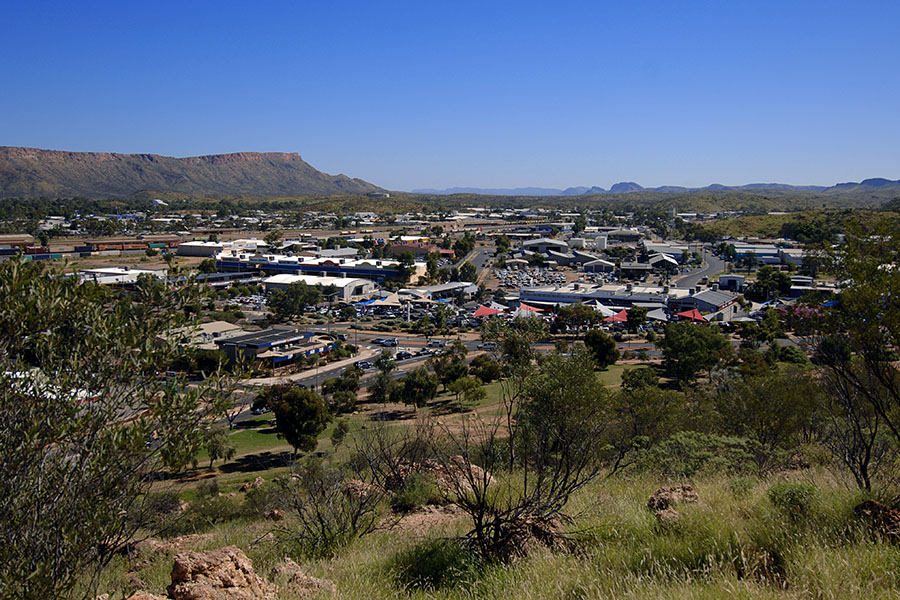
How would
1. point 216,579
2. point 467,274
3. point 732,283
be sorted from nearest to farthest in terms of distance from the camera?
1. point 216,579
2. point 732,283
3. point 467,274

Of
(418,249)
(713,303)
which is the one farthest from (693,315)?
(418,249)

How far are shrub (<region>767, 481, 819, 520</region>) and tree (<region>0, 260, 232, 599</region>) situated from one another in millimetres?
4213

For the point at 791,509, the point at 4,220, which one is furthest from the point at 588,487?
the point at 4,220

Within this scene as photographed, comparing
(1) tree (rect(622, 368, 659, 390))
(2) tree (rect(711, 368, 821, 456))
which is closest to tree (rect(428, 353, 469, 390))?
(1) tree (rect(622, 368, 659, 390))

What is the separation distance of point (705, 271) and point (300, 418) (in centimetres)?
4894

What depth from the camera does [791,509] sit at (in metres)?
4.48

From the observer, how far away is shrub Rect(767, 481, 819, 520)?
14.6ft

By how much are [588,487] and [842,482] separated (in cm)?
241

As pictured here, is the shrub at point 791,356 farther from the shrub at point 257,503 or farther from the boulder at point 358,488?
the boulder at point 358,488

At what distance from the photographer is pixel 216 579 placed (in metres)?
3.73

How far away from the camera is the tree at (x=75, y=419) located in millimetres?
2848

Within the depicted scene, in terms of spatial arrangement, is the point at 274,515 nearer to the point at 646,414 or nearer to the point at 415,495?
the point at 415,495

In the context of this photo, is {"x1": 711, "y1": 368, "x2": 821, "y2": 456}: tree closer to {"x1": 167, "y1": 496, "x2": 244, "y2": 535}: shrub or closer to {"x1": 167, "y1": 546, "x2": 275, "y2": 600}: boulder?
{"x1": 167, "y1": 496, "x2": 244, "y2": 535}: shrub

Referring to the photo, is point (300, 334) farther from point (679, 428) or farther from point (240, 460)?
point (679, 428)
